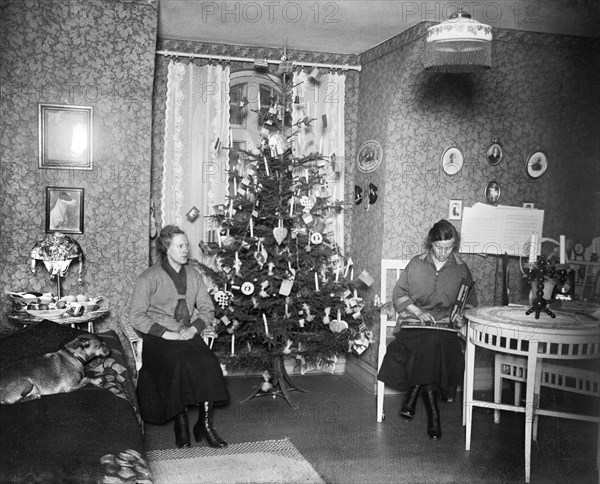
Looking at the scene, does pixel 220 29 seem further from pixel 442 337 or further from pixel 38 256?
pixel 442 337

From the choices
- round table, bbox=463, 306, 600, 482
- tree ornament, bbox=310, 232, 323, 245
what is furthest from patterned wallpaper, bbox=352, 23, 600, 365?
round table, bbox=463, 306, 600, 482

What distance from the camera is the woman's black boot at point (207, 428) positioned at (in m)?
4.18

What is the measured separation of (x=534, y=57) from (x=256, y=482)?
4.11m

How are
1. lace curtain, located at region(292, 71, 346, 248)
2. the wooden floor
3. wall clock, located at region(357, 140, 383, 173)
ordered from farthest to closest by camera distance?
lace curtain, located at region(292, 71, 346, 248)
wall clock, located at region(357, 140, 383, 173)
the wooden floor

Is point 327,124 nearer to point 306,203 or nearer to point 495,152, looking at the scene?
point 306,203

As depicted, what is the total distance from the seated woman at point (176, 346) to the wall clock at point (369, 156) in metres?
1.96

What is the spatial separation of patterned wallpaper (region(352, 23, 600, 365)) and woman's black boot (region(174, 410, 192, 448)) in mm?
2045

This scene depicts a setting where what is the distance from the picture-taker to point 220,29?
5.54 meters

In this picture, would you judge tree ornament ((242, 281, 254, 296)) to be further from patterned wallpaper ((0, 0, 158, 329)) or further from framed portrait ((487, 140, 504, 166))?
framed portrait ((487, 140, 504, 166))

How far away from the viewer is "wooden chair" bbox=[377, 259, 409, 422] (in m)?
4.77

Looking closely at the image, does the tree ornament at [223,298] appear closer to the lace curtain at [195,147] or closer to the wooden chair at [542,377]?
the lace curtain at [195,147]

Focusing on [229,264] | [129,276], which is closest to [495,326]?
[229,264]

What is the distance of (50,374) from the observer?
3.46m

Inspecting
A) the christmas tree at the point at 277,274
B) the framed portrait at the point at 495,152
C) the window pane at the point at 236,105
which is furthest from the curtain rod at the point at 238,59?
the framed portrait at the point at 495,152
